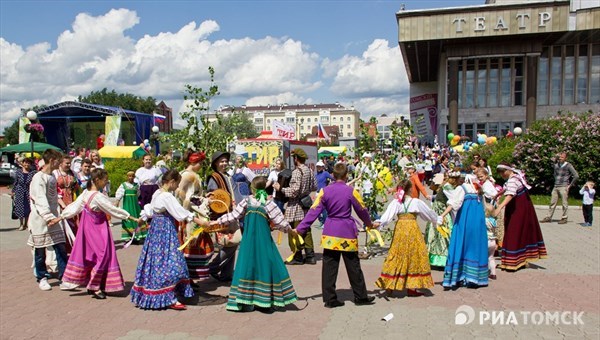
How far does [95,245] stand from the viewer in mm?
6547

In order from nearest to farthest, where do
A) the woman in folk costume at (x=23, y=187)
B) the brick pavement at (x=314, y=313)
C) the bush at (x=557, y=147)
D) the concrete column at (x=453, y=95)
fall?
the brick pavement at (x=314, y=313) → the woman in folk costume at (x=23, y=187) → the bush at (x=557, y=147) → the concrete column at (x=453, y=95)

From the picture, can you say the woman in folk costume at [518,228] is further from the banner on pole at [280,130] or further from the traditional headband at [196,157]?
the banner on pole at [280,130]

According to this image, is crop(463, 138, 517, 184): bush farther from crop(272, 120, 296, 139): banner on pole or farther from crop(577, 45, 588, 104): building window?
crop(577, 45, 588, 104): building window

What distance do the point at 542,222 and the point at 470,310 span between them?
29.1 ft

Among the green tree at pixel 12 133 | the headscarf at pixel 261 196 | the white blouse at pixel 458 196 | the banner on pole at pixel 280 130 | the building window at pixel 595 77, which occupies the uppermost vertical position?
the building window at pixel 595 77

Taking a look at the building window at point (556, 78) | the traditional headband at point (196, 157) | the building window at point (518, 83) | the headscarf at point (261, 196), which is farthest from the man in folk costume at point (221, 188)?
the building window at point (556, 78)

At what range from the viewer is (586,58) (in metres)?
Result: 36.2

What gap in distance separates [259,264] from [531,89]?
33849 mm

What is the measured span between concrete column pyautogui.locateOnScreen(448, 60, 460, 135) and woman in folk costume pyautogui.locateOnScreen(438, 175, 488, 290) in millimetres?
29823

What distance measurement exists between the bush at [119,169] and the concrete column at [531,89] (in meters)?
26.0

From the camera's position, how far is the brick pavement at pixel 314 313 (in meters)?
5.31

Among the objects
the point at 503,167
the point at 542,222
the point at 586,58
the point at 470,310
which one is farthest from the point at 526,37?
the point at 470,310

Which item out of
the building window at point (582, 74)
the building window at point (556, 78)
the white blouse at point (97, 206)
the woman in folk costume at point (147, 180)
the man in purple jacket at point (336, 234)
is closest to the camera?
the man in purple jacket at point (336, 234)

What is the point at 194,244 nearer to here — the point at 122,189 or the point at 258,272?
the point at 258,272
